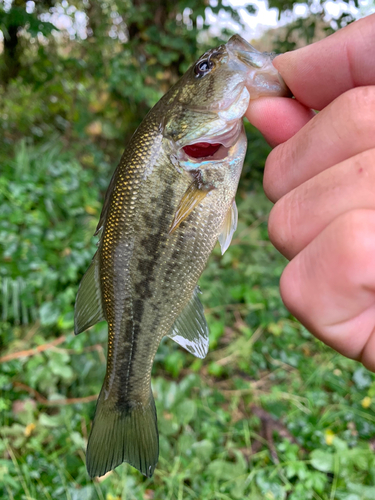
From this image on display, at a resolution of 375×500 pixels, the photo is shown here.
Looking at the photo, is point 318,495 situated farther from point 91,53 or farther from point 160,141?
point 91,53

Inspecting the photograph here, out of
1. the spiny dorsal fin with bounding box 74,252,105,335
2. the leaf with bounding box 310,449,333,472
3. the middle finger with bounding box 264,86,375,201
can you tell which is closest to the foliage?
the leaf with bounding box 310,449,333,472

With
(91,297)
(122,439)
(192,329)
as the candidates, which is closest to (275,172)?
(192,329)

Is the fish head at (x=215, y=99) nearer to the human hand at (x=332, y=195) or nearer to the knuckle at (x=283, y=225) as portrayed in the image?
the human hand at (x=332, y=195)

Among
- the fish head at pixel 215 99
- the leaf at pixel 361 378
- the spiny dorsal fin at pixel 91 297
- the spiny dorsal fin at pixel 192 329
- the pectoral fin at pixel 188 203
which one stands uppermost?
the fish head at pixel 215 99

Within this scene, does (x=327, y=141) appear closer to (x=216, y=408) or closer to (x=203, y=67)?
(x=203, y=67)

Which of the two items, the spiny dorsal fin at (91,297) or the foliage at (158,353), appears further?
the foliage at (158,353)

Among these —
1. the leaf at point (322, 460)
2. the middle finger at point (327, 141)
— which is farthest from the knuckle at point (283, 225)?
the leaf at point (322, 460)

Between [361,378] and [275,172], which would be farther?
[361,378]

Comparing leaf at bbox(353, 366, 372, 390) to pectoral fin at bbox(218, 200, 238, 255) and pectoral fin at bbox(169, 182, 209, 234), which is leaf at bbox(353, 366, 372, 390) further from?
pectoral fin at bbox(169, 182, 209, 234)
